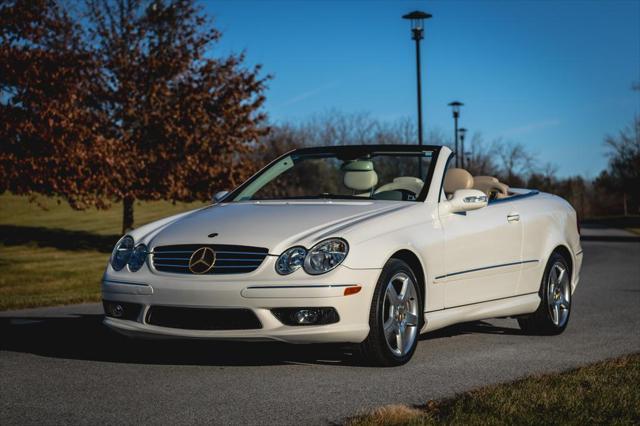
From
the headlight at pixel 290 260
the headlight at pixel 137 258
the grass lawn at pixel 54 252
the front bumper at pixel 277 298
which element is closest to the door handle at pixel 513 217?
the front bumper at pixel 277 298

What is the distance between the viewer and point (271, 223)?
6.90 meters

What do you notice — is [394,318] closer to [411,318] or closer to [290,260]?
[411,318]

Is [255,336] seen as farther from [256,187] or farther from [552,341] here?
[552,341]

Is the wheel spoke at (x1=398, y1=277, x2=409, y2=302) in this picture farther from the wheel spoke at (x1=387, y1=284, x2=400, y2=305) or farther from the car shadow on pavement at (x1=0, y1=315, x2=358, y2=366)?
the car shadow on pavement at (x1=0, y1=315, x2=358, y2=366)

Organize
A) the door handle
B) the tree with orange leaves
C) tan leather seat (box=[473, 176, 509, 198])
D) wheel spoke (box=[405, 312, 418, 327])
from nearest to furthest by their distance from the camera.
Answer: wheel spoke (box=[405, 312, 418, 327]) < the door handle < tan leather seat (box=[473, 176, 509, 198]) < the tree with orange leaves

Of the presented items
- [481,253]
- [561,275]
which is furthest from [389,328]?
[561,275]

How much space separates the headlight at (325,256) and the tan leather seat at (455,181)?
82.4 inches

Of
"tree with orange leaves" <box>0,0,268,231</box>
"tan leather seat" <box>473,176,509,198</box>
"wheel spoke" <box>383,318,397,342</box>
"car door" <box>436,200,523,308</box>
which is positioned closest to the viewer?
"wheel spoke" <box>383,318,397,342</box>

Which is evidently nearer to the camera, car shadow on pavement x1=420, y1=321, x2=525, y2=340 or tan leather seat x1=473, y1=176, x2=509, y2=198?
car shadow on pavement x1=420, y1=321, x2=525, y2=340

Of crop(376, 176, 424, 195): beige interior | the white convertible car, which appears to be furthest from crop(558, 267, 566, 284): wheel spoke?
crop(376, 176, 424, 195): beige interior

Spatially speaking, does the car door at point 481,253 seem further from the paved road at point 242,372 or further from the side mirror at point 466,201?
the paved road at point 242,372

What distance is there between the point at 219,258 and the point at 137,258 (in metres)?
0.75

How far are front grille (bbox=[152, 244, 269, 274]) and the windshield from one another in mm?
1518

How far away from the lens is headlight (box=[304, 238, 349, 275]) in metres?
6.40
